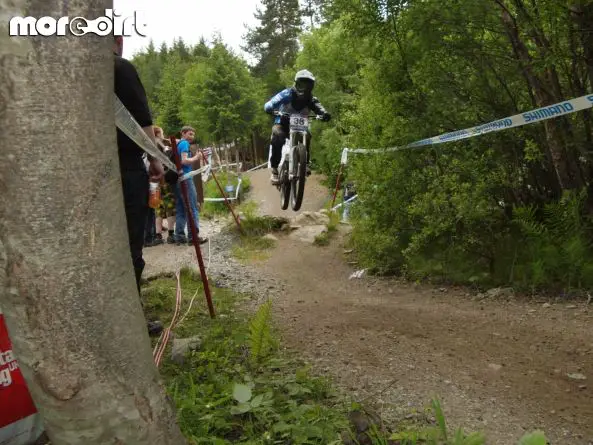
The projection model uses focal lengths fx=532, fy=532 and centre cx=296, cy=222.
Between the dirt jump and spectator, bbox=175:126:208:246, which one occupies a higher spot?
spectator, bbox=175:126:208:246

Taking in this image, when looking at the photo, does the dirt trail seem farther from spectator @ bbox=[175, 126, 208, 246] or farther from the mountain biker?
spectator @ bbox=[175, 126, 208, 246]

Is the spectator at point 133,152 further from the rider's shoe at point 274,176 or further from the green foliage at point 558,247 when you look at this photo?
the rider's shoe at point 274,176

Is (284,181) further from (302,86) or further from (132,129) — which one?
(132,129)

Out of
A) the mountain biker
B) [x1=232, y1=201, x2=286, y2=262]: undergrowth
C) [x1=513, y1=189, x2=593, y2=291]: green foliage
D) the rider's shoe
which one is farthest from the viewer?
[x1=232, y1=201, x2=286, y2=262]: undergrowth

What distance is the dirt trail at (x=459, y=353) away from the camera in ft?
10.1

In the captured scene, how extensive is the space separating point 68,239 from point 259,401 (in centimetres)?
139

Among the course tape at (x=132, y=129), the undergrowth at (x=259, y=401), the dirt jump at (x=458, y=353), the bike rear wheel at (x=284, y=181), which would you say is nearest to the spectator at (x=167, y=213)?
the bike rear wheel at (x=284, y=181)

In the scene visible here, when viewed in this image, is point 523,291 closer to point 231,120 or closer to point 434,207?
point 434,207

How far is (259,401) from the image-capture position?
2691 mm

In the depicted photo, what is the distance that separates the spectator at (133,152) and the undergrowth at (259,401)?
80 centimetres

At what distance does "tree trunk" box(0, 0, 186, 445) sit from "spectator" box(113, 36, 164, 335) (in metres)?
1.87

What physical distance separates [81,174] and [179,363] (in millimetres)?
2253

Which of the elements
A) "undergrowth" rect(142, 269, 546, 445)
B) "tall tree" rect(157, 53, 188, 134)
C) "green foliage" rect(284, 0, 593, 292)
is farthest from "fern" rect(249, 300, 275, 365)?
"tall tree" rect(157, 53, 188, 134)

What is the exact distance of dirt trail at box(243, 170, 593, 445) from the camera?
121 inches
